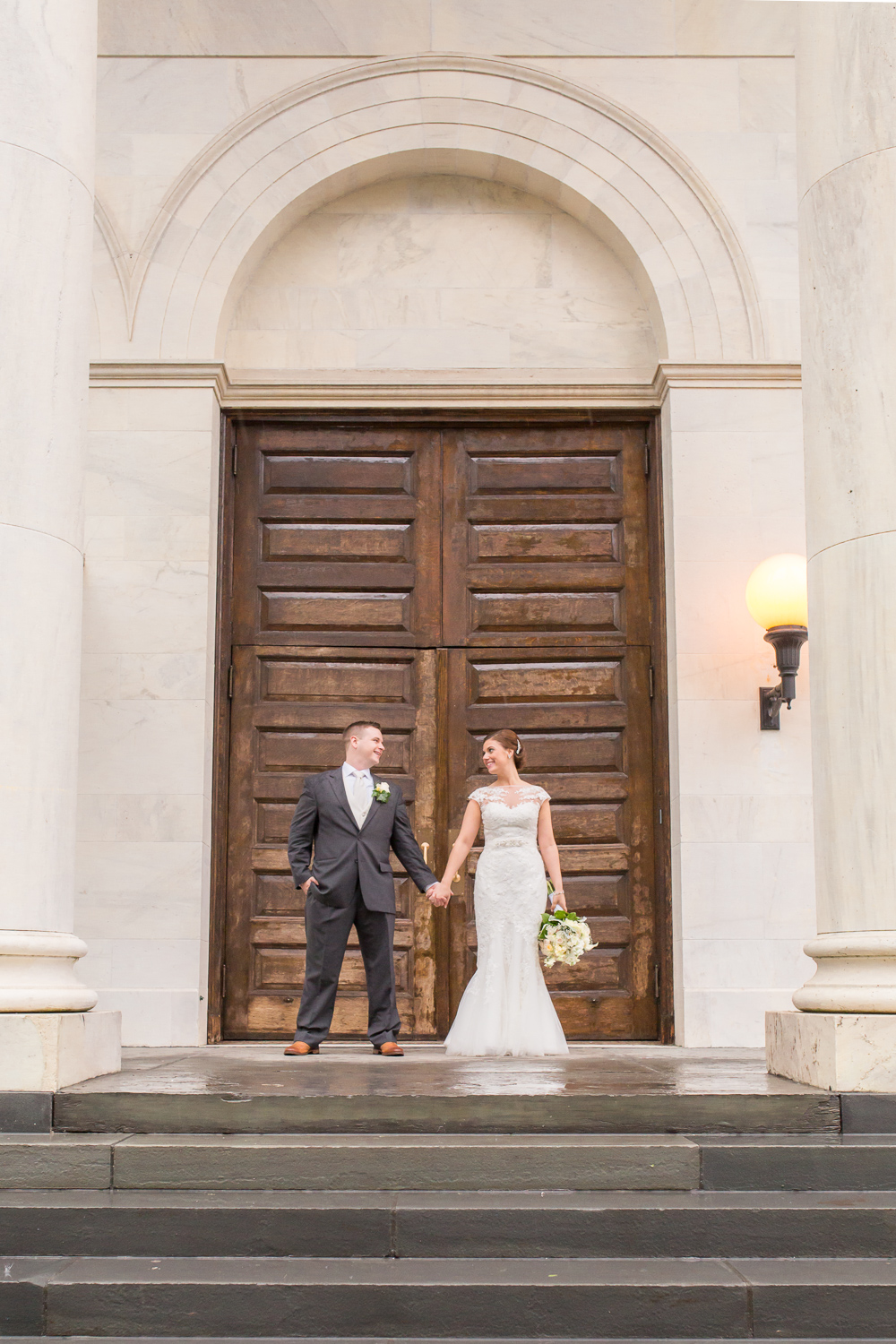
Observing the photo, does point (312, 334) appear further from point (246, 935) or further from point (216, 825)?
point (246, 935)

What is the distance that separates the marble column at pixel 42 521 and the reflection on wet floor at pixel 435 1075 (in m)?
0.54

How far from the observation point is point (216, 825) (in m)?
10.8

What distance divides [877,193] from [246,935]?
271 inches

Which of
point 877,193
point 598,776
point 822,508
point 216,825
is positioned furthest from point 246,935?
point 877,193

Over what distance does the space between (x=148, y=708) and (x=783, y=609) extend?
4706 mm

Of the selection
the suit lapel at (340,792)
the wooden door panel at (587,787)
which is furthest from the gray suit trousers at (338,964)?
the wooden door panel at (587,787)

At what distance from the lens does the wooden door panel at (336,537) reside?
11.2m

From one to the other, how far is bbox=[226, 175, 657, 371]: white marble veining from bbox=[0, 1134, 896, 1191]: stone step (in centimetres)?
718

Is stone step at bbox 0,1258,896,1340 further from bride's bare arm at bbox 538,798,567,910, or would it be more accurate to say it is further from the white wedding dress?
bride's bare arm at bbox 538,798,567,910

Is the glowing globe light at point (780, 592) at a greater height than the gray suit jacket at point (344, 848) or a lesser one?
greater

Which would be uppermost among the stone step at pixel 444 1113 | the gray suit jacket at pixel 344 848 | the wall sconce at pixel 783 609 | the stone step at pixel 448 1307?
the wall sconce at pixel 783 609

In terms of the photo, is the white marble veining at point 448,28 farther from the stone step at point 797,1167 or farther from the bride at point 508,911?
the stone step at point 797,1167

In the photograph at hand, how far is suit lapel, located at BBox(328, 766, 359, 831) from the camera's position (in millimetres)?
9039

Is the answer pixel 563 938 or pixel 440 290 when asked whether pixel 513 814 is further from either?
pixel 440 290
